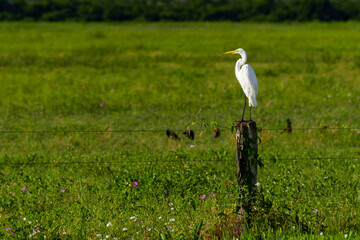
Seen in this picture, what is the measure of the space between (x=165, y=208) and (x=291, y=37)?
125 ft

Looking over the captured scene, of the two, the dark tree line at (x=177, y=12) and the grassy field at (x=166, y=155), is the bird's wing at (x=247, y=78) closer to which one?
the grassy field at (x=166, y=155)

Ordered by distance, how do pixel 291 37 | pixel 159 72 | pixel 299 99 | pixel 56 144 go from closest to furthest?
pixel 56 144, pixel 299 99, pixel 159 72, pixel 291 37

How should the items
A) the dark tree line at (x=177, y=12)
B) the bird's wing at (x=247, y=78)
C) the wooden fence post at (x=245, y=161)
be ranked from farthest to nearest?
the dark tree line at (x=177, y=12) < the bird's wing at (x=247, y=78) < the wooden fence post at (x=245, y=161)

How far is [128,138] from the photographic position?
11.2 meters

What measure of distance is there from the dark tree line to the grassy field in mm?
65337

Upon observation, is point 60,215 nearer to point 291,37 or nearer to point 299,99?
point 299,99

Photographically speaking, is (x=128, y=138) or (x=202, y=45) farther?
(x=202, y=45)

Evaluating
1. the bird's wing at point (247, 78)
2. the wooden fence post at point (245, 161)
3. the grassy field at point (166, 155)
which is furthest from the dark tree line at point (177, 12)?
the wooden fence post at point (245, 161)

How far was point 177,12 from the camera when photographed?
94.4 meters

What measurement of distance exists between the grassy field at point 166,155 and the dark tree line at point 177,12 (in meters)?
65.3

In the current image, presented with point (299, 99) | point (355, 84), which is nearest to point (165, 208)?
point (299, 99)

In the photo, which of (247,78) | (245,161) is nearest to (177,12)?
(247,78)

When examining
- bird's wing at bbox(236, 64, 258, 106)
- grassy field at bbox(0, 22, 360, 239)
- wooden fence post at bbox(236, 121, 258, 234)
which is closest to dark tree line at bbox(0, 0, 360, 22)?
grassy field at bbox(0, 22, 360, 239)

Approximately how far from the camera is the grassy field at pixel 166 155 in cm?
589
